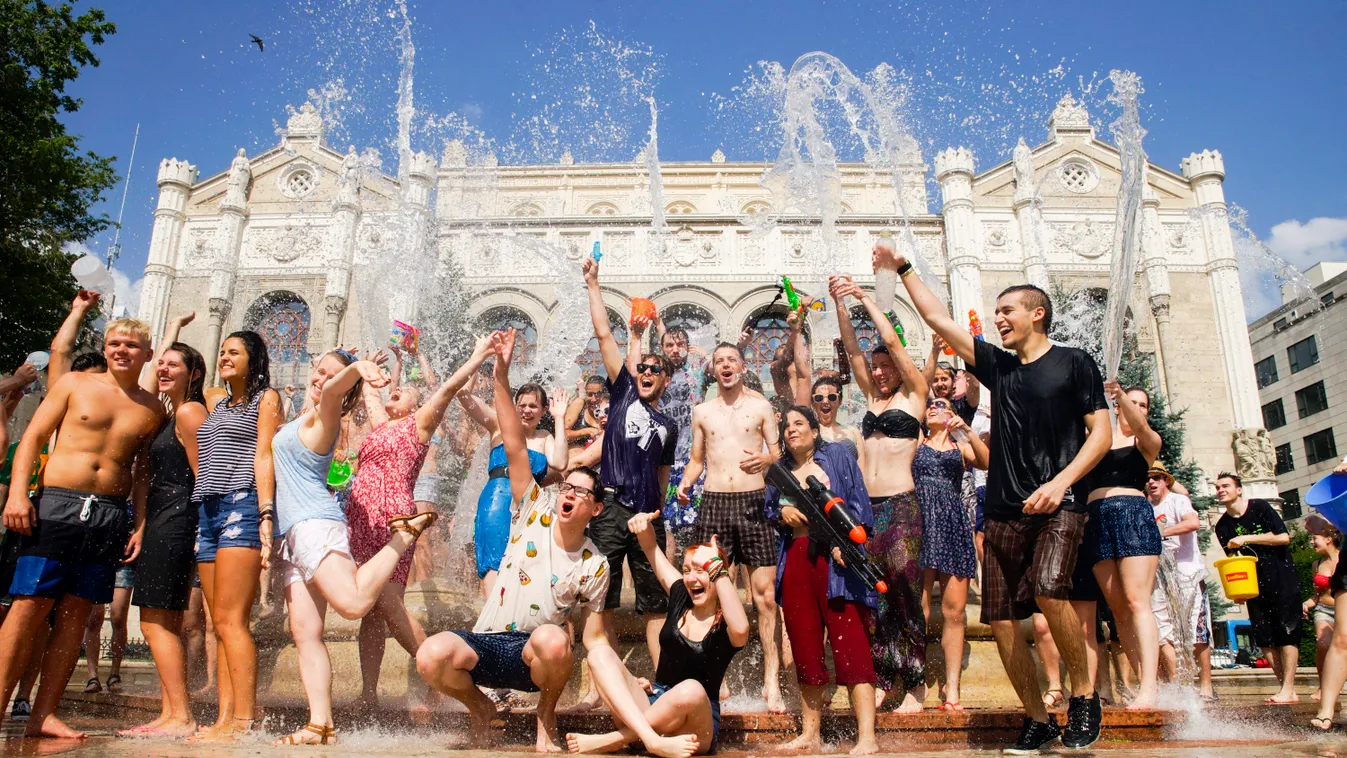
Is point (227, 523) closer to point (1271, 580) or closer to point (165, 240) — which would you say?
point (1271, 580)

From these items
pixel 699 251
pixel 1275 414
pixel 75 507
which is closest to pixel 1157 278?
pixel 699 251

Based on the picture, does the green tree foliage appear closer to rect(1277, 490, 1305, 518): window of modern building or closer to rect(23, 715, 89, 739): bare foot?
rect(23, 715, 89, 739): bare foot

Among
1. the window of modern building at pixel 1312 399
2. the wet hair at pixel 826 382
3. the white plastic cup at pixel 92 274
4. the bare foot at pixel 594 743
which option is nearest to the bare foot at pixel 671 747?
the bare foot at pixel 594 743

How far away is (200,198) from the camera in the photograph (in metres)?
25.0

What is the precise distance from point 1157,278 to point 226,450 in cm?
2596

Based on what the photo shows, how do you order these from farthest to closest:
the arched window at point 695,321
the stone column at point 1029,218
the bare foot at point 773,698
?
1. the stone column at point 1029,218
2. the arched window at point 695,321
3. the bare foot at point 773,698

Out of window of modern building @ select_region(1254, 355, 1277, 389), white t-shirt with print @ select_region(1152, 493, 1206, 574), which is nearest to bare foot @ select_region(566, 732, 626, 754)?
white t-shirt with print @ select_region(1152, 493, 1206, 574)

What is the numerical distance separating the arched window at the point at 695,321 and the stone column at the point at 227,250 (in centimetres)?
1282

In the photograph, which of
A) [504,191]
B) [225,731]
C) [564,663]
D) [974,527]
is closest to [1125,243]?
[974,527]

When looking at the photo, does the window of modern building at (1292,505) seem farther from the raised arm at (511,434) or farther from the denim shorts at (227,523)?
the denim shorts at (227,523)

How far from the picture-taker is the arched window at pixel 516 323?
22.9 meters

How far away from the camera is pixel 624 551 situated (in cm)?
461

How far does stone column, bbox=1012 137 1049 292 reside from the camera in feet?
77.2

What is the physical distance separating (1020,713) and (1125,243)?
4.31 meters
